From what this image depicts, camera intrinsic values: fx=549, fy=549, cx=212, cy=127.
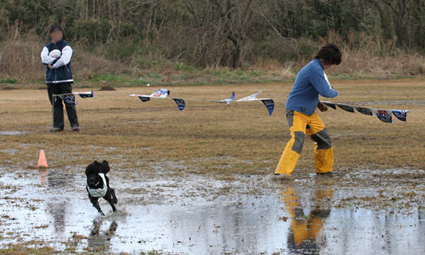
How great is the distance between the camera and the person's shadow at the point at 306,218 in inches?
181

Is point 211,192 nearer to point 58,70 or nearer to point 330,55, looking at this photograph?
point 330,55

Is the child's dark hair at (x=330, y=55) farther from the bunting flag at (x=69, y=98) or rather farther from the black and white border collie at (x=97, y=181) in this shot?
the bunting flag at (x=69, y=98)

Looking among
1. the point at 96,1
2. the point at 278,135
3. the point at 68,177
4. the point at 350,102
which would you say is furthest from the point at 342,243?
the point at 96,1

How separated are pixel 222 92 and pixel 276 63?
38.7ft

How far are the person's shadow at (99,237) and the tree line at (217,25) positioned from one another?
88.0ft

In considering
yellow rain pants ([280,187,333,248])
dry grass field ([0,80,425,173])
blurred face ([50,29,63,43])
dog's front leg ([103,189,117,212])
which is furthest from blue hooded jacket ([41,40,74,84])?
yellow rain pants ([280,187,333,248])

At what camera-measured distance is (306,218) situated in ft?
17.9

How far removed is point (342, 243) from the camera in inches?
183

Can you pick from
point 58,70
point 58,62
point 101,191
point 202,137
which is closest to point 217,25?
point 58,70

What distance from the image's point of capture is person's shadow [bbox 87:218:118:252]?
4.64 m

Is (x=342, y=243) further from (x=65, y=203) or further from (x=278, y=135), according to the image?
(x=278, y=135)

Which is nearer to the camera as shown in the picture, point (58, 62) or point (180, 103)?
point (180, 103)

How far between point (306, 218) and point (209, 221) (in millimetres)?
965

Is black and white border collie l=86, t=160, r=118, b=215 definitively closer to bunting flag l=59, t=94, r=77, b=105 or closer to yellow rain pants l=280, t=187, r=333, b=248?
yellow rain pants l=280, t=187, r=333, b=248
